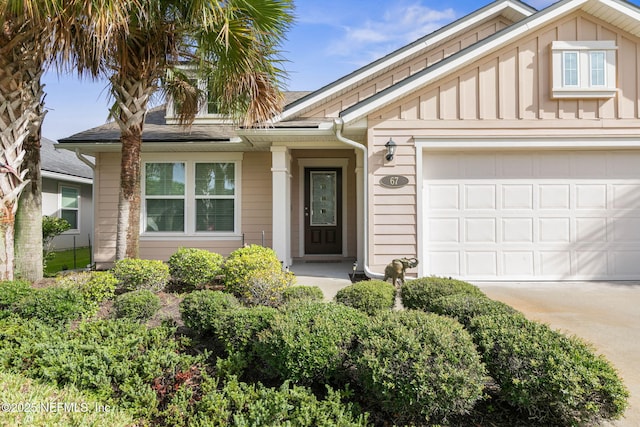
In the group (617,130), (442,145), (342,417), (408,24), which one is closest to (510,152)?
(442,145)

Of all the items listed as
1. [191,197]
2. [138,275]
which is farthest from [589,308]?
[191,197]

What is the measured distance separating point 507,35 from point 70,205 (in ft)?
49.0

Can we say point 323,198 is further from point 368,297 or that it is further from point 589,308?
point 589,308

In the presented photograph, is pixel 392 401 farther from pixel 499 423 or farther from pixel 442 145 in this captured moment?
pixel 442 145

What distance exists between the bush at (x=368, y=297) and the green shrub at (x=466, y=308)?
51cm

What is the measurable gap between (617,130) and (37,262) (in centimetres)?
1003

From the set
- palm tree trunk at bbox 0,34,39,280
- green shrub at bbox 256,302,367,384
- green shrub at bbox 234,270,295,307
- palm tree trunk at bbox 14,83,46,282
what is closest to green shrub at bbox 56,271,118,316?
palm tree trunk at bbox 0,34,39,280

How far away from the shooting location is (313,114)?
782 centimetres

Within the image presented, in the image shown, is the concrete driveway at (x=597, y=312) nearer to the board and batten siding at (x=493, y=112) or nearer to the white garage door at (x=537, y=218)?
the white garage door at (x=537, y=218)

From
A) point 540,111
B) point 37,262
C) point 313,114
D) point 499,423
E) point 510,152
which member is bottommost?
point 499,423

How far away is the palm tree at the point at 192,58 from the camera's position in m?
4.89

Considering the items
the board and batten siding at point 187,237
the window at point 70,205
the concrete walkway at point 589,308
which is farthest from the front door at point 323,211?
the window at point 70,205

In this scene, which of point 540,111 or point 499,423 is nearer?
point 499,423

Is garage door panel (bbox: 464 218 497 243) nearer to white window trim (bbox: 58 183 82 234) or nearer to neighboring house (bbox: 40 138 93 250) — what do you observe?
neighboring house (bbox: 40 138 93 250)
